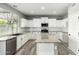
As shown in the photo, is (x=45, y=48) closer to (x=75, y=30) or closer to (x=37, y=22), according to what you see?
(x=75, y=30)

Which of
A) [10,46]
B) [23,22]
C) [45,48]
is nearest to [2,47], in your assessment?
[10,46]

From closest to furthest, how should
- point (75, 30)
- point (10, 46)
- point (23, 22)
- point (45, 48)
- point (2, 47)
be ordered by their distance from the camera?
point (45, 48) < point (2, 47) < point (10, 46) < point (75, 30) < point (23, 22)

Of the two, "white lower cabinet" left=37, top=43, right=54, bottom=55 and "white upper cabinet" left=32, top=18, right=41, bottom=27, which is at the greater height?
"white upper cabinet" left=32, top=18, right=41, bottom=27

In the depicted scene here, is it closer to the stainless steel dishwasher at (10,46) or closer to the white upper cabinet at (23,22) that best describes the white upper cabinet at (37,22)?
the white upper cabinet at (23,22)

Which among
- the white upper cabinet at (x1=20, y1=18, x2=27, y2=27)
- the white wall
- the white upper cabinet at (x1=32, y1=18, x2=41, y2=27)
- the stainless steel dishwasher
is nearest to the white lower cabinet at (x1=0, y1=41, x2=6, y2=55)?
the stainless steel dishwasher

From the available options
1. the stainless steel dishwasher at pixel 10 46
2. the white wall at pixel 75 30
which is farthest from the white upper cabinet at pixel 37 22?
the stainless steel dishwasher at pixel 10 46

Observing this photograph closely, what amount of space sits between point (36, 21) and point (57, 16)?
64.8 inches

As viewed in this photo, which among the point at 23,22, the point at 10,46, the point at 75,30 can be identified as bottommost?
the point at 10,46

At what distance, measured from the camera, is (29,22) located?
921 cm

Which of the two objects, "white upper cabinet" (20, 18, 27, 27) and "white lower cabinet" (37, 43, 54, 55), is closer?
"white lower cabinet" (37, 43, 54, 55)

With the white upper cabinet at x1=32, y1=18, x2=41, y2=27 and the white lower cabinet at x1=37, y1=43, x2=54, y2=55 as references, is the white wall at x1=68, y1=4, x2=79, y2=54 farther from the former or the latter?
the white upper cabinet at x1=32, y1=18, x2=41, y2=27

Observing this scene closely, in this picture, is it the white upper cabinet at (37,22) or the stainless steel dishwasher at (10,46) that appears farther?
the white upper cabinet at (37,22)

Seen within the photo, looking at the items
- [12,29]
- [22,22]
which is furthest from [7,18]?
[22,22]

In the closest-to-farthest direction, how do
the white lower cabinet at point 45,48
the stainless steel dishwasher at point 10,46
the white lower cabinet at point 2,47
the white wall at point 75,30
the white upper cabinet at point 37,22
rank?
the white lower cabinet at point 45,48, the white lower cabinet at point 2,47, the stainless steel dishwasher at point 10,46, the white wall at point 75,30, the white upper cabinet at point 37,22
